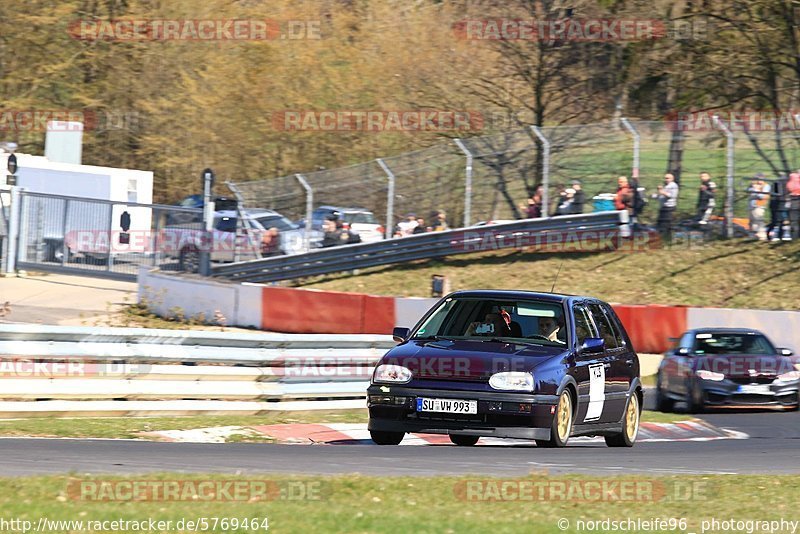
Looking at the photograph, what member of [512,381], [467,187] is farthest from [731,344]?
[467,187]

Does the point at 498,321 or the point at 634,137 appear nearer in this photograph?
the point at 498,321

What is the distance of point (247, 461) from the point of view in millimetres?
9219

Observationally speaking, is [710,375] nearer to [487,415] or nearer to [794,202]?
[487,415]

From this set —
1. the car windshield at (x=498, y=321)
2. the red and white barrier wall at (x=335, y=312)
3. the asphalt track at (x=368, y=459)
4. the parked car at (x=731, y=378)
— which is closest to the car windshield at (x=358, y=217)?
the red and white barrier wall at (x=335, y=312)

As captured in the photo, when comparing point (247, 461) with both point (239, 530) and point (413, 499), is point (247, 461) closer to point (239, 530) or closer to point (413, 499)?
point (413, 499)

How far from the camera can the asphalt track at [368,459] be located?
8.70 m

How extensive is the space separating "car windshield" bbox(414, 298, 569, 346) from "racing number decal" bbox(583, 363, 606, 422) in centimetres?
51

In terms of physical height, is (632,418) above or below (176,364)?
below

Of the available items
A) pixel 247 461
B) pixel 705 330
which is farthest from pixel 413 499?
pixel 705 330

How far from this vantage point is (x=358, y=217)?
3020 cm

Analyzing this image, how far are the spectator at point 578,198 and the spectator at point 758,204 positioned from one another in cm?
354

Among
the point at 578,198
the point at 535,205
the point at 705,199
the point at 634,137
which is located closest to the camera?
the point at 634,137

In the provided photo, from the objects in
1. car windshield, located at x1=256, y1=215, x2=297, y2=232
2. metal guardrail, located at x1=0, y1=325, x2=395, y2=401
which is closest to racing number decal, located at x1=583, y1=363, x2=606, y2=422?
metal guardrail, located at x1=0, y1=325, x2=395, y2=401

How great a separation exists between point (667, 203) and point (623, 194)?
0.97m
